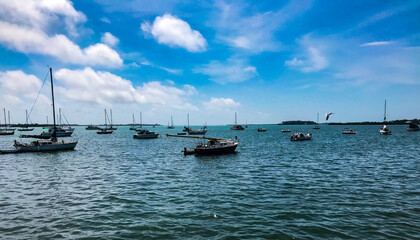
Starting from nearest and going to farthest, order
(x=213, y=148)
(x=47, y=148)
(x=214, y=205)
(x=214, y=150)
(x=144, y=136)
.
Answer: (x=214, y=205) < (x=213, y=148) < (x=214, y=150) < (x=47, y=148) < (x=144, y=136)

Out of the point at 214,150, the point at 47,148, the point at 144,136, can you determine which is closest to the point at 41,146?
the point at 47,148

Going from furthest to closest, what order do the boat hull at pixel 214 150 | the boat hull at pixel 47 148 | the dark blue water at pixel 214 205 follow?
1. the boat hull at pixel 47 148
2. the boat hull at pixel 214 150
3. the dark blue water at pixel 214 205

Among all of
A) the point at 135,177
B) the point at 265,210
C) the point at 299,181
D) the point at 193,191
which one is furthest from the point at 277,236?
the point at 135,177

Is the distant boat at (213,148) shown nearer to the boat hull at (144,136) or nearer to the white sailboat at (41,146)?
the white sailboat at (41,146)

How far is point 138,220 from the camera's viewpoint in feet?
44.6

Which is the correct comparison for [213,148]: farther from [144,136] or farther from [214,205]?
[144,136]

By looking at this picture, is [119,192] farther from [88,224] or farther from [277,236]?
[277,236]

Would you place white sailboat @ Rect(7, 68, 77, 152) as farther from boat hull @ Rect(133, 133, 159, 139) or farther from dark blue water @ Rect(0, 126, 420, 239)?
boat hull @ Rect(133, 133, 159, 139)

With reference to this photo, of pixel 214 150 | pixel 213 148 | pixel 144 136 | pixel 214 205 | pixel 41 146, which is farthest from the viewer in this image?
pixel 144 136

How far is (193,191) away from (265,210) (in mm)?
7035

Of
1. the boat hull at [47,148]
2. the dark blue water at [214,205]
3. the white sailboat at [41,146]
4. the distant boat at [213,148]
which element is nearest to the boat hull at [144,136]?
the boat hull at [47,148]

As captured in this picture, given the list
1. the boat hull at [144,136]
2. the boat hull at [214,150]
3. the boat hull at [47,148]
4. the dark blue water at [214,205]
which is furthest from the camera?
the boat hull at [144,136]

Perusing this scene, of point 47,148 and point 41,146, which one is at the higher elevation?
point 41,146

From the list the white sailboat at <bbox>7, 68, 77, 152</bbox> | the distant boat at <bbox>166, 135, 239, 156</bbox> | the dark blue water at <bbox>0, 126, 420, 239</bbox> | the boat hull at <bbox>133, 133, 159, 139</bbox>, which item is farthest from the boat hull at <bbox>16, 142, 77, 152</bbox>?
the boat hull at <bbox>133, 133, 159, 139</bbox>
